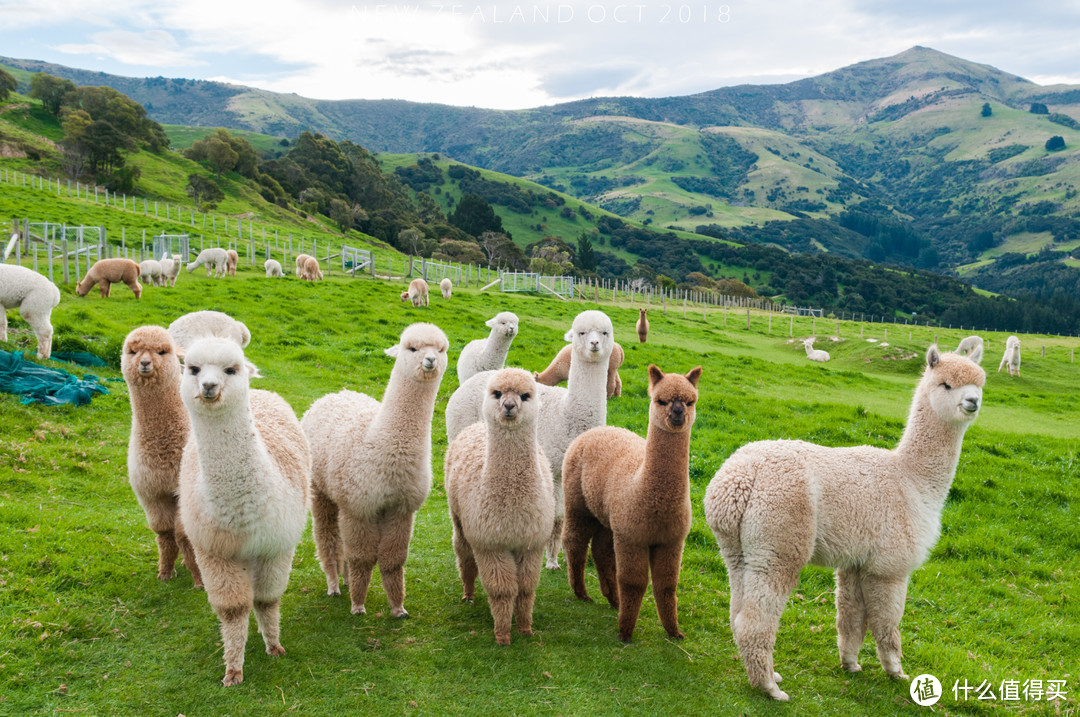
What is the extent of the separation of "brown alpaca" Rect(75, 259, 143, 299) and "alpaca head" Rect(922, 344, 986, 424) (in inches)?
774

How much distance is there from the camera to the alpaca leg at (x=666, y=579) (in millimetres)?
5152

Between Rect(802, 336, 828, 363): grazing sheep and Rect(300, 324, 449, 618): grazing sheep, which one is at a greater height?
Rect(300, 324, 449, 618): grazing sheep

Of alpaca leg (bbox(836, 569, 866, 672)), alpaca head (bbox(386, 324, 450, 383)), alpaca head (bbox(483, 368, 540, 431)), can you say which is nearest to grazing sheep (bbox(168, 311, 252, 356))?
alpaca head (bbox(386, 324, 450, 383))

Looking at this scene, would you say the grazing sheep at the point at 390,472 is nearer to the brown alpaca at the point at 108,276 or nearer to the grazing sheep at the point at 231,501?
the grazing sheep at the point at 231,501

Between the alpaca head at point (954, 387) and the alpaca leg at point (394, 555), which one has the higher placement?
the alpaca head at point (954, 387)

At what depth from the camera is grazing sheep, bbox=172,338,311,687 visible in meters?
4.14

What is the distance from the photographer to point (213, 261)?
87.6ft

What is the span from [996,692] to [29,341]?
14950 millimetres

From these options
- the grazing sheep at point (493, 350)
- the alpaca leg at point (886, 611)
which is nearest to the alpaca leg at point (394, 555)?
the alpaca leg at point (886, 611)

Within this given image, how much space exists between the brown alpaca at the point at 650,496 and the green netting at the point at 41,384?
8431mm

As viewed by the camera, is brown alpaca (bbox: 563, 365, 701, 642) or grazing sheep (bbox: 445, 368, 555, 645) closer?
brown alpaca (bbox: 563, 365, 701, 642)

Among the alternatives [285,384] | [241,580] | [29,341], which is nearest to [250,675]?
[241,580]

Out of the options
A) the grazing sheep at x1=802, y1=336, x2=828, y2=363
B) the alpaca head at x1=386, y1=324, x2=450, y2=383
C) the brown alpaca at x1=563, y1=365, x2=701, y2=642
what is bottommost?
the grazing sheep at x1=802, y1=336, x2=828, y2=363

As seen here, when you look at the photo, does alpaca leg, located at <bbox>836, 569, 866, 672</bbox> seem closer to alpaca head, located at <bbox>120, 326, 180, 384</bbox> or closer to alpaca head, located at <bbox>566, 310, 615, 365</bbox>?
alpaca head, located at <bbox>566, 310, 615, 365</bbox>
